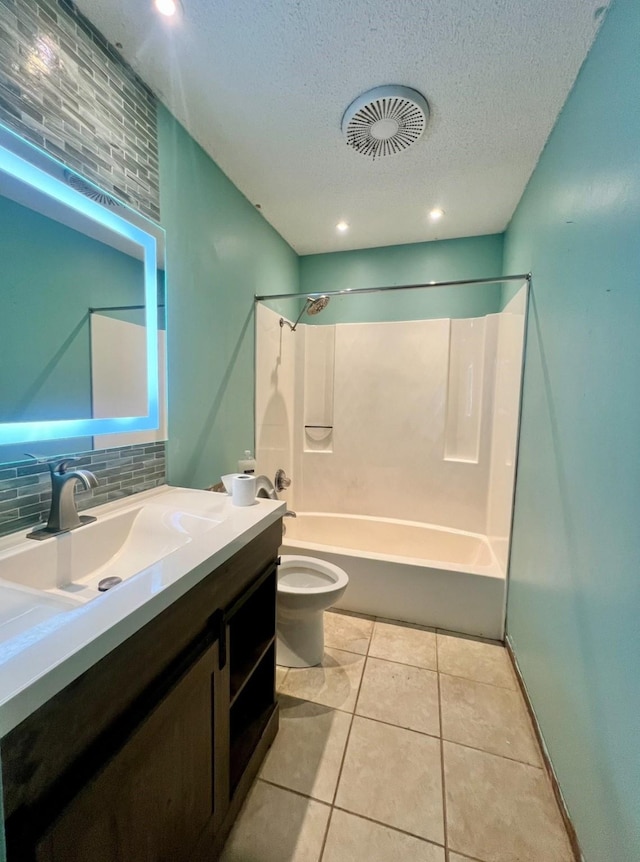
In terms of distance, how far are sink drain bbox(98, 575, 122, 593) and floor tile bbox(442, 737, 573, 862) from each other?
1213 millimetres

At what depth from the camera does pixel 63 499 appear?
961mm

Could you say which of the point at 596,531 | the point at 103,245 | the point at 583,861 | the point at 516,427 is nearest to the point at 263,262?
the point at 103,245

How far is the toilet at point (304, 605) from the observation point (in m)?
1.52

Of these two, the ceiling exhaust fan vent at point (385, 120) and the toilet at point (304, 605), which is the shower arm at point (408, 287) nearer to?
the ceiling exhaust fan vent at point (385, 120)

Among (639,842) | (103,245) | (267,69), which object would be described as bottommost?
(639,842)

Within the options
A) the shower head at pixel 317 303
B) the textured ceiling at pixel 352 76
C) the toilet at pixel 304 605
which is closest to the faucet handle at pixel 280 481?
the toilet at pixel 304 605

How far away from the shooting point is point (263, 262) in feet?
7.45

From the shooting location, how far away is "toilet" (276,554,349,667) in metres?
1.52

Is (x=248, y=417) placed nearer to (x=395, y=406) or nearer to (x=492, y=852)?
(x=395, y=406)

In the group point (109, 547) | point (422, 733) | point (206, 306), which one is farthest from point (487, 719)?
point (206, 306)

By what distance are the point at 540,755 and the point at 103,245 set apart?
92.9 inches

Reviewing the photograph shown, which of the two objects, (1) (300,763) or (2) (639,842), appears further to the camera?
(1) (300,763)

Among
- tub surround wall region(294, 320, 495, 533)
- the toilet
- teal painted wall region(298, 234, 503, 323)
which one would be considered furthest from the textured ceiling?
the toilet

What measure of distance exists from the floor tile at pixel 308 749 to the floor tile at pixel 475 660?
24.1 inches
